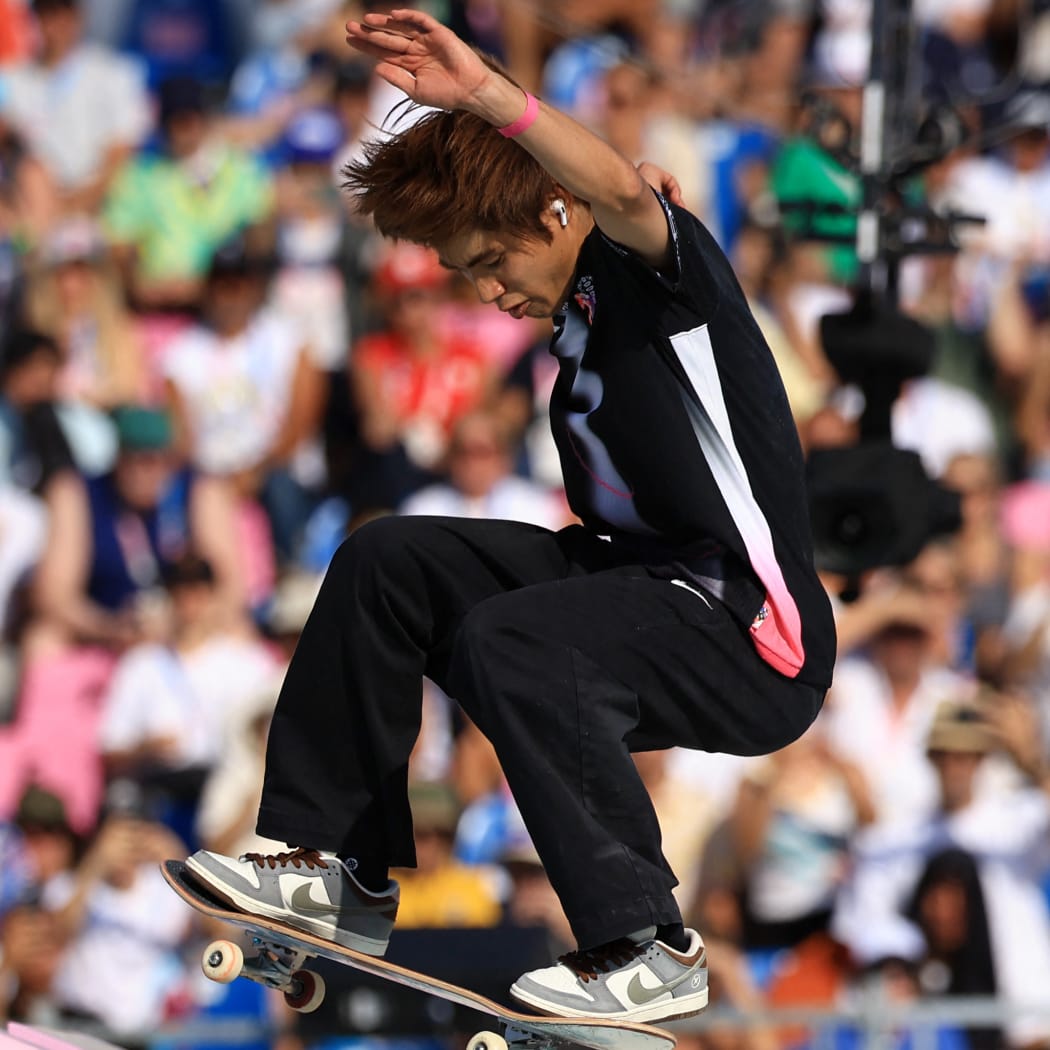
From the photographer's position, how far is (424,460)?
8352 millimetres

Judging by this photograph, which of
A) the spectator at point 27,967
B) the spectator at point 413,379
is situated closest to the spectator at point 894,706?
the spectator at point 413,379

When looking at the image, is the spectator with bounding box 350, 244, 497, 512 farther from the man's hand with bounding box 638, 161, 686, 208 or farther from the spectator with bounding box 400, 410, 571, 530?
the man's hand with bounding box 638, 161, 686, 208

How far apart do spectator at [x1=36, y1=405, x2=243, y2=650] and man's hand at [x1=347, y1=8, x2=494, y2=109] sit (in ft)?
15.1

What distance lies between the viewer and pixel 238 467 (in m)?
8.46

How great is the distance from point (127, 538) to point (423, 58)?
488 centimetres

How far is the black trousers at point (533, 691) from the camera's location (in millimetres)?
3988

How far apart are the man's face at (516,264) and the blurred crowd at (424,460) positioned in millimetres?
2620

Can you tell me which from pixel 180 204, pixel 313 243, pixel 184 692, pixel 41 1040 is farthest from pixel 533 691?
pixel 180 204

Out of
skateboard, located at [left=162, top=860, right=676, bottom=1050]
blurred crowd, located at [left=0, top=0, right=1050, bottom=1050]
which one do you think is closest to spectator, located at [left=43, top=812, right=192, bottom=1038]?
blurred crowd, located at [left=0, top=0, right=1050, bottom=1050]

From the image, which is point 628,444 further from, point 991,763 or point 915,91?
point 991,763

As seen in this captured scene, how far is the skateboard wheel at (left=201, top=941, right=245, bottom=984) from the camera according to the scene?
4.22 metres

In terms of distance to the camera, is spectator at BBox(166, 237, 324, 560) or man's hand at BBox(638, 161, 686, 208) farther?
spectator at BBox(166, 237, 324, 560)

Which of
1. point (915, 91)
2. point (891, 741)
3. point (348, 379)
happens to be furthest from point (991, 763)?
point (348, 379)

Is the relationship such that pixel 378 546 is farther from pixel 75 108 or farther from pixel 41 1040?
pixel 75 108
